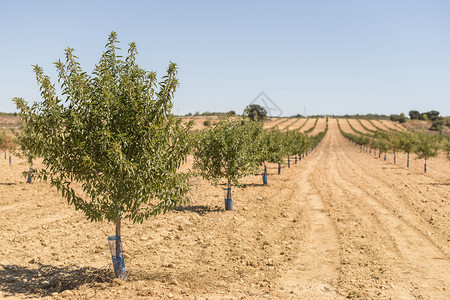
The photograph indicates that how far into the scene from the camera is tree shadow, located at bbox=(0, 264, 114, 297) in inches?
366

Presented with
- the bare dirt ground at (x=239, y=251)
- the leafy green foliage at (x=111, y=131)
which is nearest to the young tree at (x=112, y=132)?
the leafy green foliage at (x=111, y=131)

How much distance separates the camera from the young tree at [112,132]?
8.53m

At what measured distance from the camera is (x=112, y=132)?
8828 millimetres

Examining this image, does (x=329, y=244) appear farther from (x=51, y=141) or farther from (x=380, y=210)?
(x=51, y=141)

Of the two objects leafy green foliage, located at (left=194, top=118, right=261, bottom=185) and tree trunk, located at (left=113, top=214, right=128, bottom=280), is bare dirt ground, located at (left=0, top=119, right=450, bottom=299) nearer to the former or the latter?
tree trunk, located at (left=113, top=214, right=128, bottom=280)

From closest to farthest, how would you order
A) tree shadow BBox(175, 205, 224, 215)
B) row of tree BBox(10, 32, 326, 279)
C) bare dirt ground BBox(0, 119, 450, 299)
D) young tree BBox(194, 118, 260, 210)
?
1. row of tree BBox(10, 32, 326, 279)
2. bare dirt ground BBox(0, 119, 450, 299)
3. young tree BBox(194, 118, 260, 210)
4. tree shadow BBox(175, 205, 224, 215)

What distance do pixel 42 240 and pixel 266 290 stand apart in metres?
9.67

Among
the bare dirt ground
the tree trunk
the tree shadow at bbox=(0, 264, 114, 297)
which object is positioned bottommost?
the bare dirt ground

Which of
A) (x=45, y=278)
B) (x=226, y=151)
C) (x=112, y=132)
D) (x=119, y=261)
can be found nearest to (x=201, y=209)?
(x=226, y=151)

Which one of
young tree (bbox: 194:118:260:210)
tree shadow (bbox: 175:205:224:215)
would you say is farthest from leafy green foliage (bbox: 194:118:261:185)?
tree shadow (bbox: 175:205:224:215)

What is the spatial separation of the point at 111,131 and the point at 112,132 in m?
0.28

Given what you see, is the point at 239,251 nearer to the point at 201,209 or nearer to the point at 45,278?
the point at 45,278

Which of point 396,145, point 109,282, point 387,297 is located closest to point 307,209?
point 387,297

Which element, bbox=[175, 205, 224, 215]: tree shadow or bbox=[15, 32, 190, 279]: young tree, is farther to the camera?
bbox=[175, 205, 224, 215]: tree shadow
